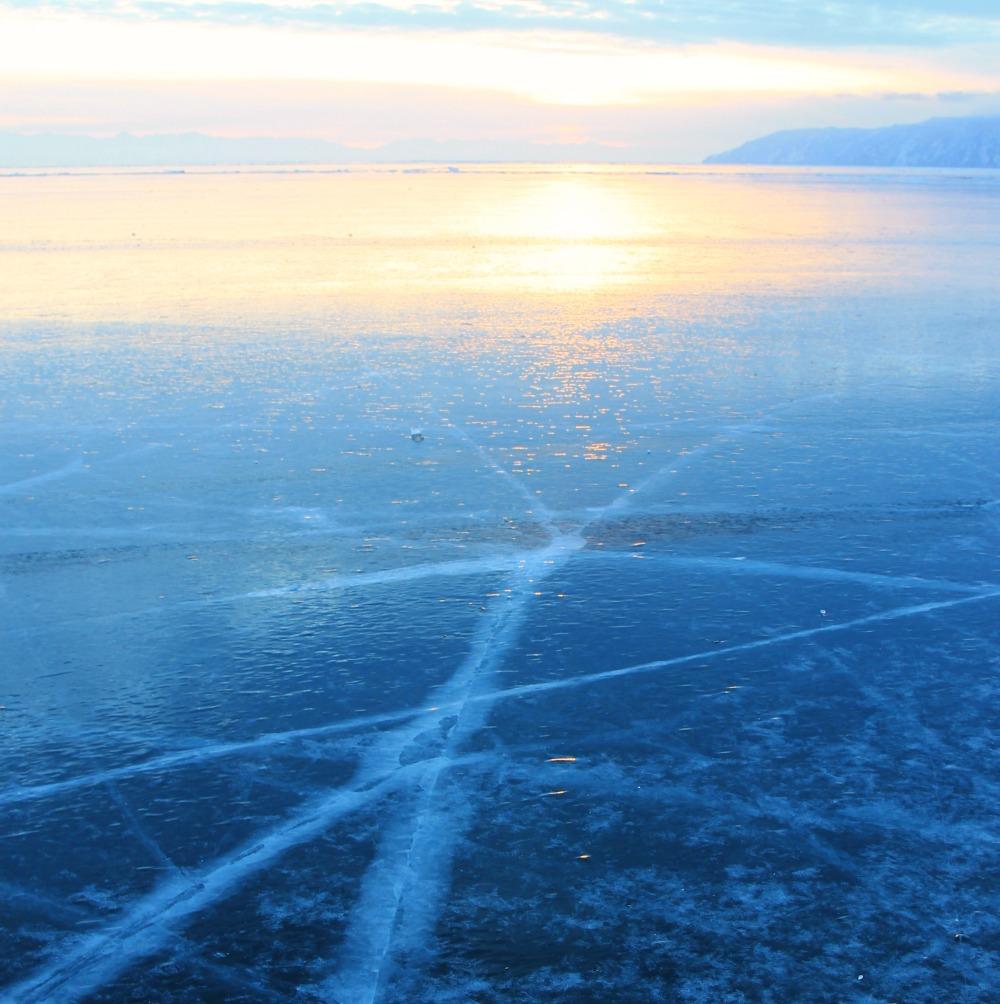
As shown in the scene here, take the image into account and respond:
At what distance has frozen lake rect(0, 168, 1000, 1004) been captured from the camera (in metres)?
6.54

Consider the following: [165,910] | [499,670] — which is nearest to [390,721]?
[499,670]

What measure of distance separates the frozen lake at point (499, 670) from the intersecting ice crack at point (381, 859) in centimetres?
3

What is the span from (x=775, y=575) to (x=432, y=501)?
3.90 meters

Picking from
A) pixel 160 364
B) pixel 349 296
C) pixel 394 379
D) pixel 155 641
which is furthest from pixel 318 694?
pixel 349 296

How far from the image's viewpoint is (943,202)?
73.6 meters

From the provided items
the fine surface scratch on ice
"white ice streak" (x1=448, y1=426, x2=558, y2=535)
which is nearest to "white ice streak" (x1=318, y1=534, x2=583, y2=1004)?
the fine surface scratch on ice

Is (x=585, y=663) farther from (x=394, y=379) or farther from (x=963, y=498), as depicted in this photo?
(x=394, y=379)

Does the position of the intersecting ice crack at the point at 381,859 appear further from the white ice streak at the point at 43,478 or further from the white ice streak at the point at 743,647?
the white ice streak at the point at 43,478

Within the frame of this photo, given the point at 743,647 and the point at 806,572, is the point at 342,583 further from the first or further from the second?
the point at 806,572

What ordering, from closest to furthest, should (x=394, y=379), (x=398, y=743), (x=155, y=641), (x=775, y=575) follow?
(x=398, y=743)
(x=155, y=641)
(x=775, y=575)
(x=394, y=379)

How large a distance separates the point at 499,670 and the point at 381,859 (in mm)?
2703

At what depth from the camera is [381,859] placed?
7.25m

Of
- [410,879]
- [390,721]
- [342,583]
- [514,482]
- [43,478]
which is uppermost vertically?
[43,478]

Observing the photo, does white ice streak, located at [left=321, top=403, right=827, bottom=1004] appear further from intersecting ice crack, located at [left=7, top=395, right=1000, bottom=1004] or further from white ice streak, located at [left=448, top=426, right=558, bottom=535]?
white ice streak, located at [left=448, top=426, right=558, bottom=535]
